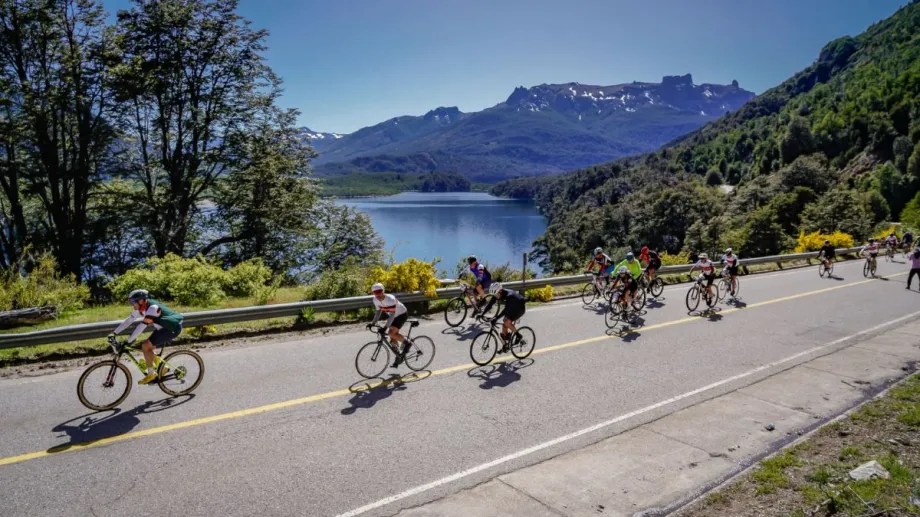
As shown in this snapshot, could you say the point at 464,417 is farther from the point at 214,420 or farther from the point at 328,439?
the point at 214,420

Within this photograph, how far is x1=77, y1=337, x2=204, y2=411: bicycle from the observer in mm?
7781

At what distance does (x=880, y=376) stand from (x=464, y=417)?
350 inches

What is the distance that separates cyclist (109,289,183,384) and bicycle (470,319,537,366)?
5.60 m

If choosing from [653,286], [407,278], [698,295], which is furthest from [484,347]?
[653,286]

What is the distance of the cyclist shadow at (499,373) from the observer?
9.56m

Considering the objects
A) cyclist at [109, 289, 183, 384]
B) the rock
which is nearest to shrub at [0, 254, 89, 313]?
cyclist at [109, 289, 183, 384]

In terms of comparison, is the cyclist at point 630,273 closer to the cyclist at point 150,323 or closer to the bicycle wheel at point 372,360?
the bicycle wheel at point 372,360

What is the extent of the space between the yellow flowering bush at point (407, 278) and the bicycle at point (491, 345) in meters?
4.42

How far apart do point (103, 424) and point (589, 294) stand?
598 inches

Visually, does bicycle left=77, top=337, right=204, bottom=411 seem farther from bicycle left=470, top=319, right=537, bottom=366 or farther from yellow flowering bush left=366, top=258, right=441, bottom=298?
yellow flowering bush left=366, top=258, right=441, bottom=298

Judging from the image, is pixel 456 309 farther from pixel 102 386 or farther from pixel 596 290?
pixel 102 386

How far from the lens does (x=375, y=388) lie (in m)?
9.09

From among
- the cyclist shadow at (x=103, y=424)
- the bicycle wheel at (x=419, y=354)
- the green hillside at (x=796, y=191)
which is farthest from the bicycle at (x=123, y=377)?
the green hillside at (x=796, y=191)

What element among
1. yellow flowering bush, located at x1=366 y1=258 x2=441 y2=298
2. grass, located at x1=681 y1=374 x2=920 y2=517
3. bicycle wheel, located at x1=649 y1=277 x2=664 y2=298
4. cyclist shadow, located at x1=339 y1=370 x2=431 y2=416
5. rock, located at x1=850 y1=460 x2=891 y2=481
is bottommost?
grass, located at x1=681 y1=374 x2=920 y2=517
